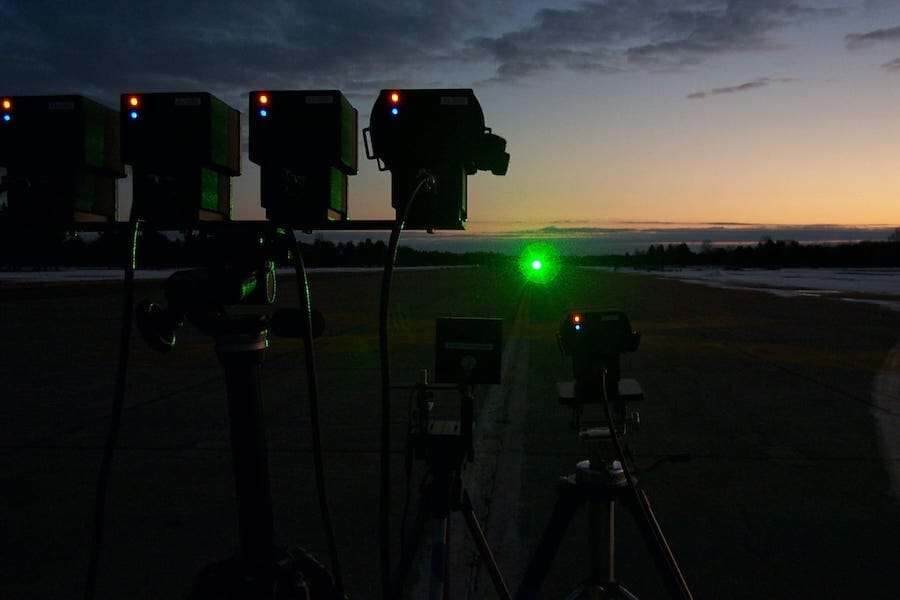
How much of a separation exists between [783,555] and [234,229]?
3.36m

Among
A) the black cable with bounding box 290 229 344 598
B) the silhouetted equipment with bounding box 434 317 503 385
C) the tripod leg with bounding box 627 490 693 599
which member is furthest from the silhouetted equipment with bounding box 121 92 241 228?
the tripod leg with bounding box 627 490 693 599

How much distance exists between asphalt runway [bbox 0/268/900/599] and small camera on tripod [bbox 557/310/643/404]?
1.08ft

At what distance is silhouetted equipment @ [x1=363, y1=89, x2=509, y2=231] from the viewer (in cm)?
220

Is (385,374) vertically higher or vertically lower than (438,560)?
higher

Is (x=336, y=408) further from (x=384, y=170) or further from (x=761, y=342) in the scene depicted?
(x=761, y=342)

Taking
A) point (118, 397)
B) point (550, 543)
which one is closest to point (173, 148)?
point (118, 397)

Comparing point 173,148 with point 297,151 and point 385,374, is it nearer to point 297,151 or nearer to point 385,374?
point 297,151

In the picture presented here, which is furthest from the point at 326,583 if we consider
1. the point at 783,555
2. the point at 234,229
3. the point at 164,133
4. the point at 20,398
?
the point at 20,398

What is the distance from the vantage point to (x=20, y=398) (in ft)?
27.1

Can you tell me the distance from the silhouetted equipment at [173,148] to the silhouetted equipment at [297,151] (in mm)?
142

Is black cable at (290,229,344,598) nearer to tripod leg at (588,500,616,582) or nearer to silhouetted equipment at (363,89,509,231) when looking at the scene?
silhouetted equipment at (363,89,509,231)

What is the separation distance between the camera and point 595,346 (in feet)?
7.11

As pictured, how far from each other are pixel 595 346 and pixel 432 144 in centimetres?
76

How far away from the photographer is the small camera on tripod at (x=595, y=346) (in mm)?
2156
